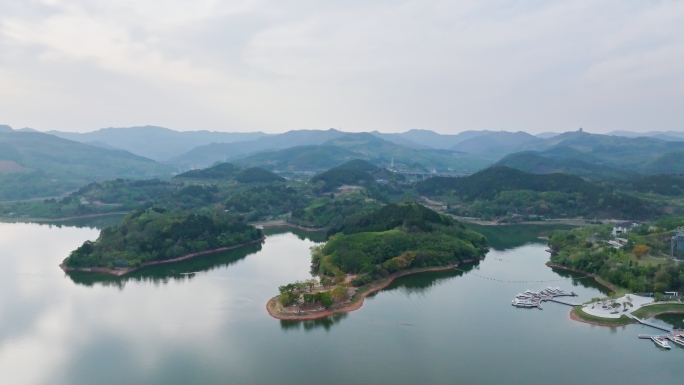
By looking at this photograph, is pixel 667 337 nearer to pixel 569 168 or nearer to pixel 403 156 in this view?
pixel 569 168

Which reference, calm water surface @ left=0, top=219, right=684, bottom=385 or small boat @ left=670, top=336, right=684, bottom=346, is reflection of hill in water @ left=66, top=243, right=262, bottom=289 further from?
small boat @ left=670, top=336, right=684, bottom=346

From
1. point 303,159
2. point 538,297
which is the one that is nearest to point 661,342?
point 538,297

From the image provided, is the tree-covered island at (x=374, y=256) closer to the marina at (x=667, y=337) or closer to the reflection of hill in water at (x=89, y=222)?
the marina at (x=667, y=337)

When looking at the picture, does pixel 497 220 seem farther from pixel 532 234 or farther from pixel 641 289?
pixel 641 289

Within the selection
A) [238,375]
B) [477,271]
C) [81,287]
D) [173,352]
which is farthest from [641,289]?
[81,287]

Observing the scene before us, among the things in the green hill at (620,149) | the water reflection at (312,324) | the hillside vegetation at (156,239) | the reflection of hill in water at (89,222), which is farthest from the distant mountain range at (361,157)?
the water reflection at (312,324)
